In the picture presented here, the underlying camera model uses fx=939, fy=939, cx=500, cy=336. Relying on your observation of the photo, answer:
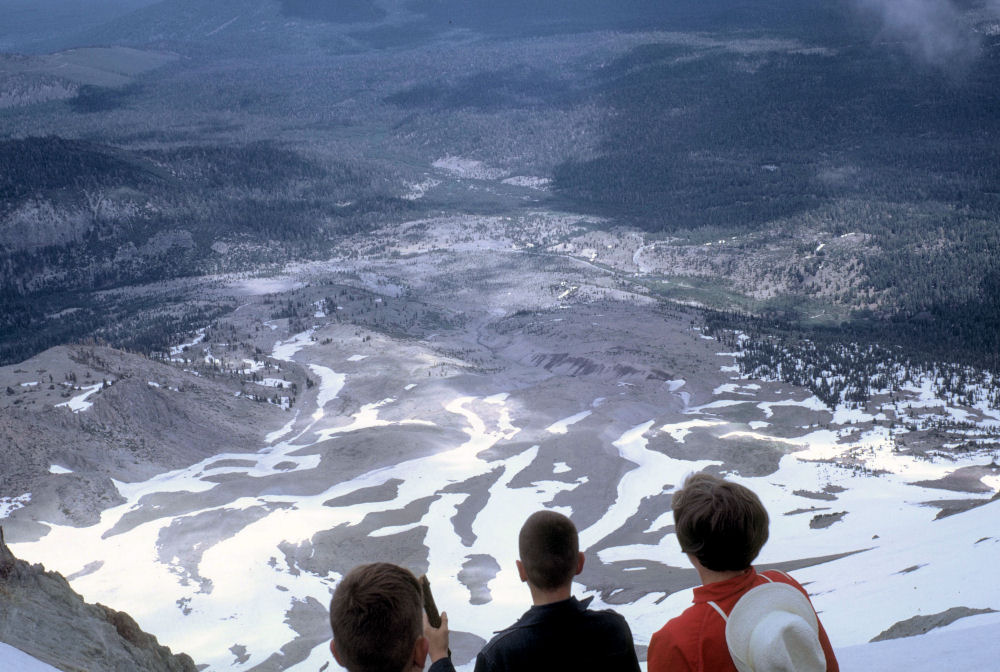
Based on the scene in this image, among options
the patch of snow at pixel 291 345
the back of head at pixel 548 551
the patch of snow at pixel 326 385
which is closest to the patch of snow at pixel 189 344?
the patch of snow at pixel 291 345

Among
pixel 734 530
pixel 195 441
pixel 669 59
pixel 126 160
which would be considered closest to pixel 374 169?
pixel 126 160

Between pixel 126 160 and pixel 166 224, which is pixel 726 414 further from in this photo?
pixel 126 160

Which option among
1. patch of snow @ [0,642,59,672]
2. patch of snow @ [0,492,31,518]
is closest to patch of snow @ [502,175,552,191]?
patch of snow @ [0,492,31,518]

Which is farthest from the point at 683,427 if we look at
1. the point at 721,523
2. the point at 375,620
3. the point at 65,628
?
the point at 375,620

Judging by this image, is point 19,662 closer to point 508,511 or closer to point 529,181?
point 508,511

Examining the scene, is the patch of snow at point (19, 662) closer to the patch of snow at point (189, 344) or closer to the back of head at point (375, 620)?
the back of head at point (375, 620)

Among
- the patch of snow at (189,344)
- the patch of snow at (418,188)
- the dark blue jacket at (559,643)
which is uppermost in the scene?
the dark blue jacket at (559,643)

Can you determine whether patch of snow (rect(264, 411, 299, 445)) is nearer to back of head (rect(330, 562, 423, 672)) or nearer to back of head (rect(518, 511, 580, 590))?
back of head (rect(518, 511, 580, 590))
